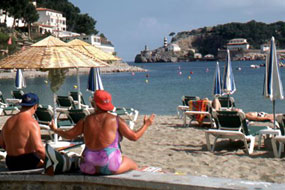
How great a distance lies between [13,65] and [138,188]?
4.16m

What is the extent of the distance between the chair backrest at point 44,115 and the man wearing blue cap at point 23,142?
4.53 meters

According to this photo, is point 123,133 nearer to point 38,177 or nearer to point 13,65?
point 38,177

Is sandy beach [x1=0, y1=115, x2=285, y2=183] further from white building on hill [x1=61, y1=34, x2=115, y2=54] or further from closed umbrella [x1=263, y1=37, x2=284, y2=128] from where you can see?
white building on hill [x1=61, y1=34, x2=115, y2=54]

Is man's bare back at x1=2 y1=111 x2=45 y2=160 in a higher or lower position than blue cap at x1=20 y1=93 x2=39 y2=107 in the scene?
lower

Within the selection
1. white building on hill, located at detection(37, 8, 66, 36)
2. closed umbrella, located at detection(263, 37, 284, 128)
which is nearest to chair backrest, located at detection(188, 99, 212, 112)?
closed umbrella, located at detection(263, 37, 284, 128)

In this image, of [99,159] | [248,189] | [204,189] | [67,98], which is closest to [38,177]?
[99,159]

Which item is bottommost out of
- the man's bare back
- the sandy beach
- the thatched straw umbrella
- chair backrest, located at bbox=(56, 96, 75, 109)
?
Result: the sandy beach

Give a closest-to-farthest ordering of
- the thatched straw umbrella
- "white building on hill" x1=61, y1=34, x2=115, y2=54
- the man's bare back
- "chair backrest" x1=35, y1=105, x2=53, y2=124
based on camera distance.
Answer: the man's bare back, the thatched straw umbrella, "chair backrest" x1=35, y1=105, x2=53, y2=124, "white building on hill" x1=61, y1=34, x2=115, y2=54

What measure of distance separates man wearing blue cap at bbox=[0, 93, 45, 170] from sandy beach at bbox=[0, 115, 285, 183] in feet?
6.43

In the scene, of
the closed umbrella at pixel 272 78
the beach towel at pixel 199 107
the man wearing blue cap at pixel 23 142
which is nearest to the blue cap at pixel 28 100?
the man wearing blue cap at pixel 23 142

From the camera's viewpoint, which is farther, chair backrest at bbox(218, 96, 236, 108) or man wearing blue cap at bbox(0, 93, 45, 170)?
chair backrest at bbox(218, 96, 236, 108)

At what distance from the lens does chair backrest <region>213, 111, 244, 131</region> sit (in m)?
7.97

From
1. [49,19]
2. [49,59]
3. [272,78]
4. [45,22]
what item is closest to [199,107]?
[272,78]

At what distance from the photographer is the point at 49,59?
729 cm
